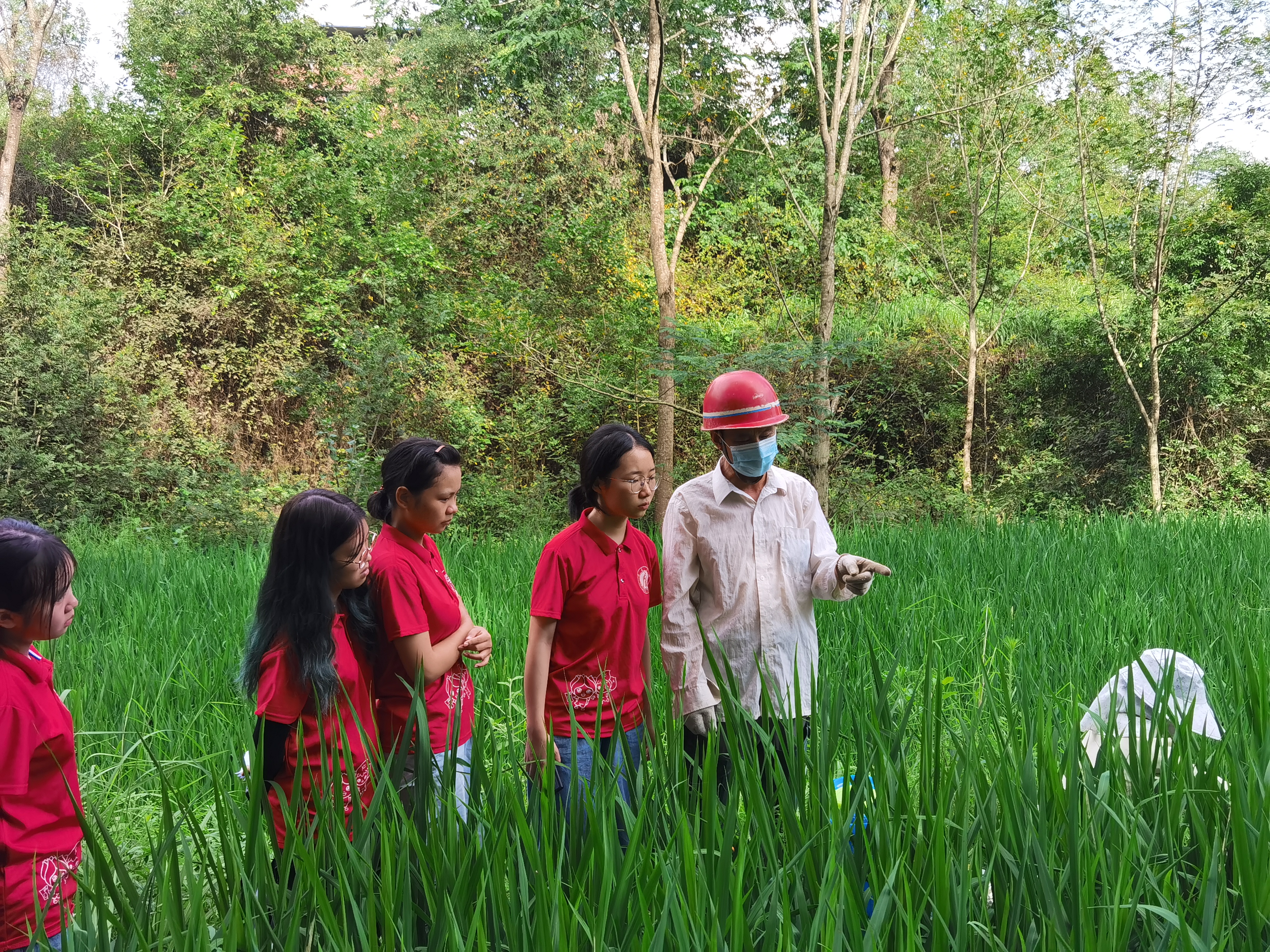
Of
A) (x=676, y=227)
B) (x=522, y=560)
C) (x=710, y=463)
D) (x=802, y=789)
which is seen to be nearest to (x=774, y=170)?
(x=676, y=227)

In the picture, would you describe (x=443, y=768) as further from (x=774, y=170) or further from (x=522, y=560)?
(x=774, y=170)

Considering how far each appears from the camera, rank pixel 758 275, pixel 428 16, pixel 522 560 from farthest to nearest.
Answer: pixel 428 16, pixel 758 275, pixel 522 560

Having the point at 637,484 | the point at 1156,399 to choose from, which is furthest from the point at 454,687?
the point at 1156,399

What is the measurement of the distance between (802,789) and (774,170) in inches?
525

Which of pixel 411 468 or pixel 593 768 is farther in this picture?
pixel 411 468

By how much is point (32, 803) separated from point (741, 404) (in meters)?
1.57

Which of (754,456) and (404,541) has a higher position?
(754,456)

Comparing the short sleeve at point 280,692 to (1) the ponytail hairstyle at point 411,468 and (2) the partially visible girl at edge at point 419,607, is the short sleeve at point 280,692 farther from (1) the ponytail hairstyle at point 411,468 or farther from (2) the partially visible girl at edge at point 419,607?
(1) the ponytail hairstyle at point 411,468

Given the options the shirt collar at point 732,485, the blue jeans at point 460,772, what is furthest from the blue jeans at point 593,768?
the shirt collar at point 732,485

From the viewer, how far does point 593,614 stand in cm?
218

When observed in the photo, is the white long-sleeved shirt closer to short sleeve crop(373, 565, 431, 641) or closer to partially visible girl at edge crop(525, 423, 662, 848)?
partially visible girl at edge crop(525, 423, 662, 848)

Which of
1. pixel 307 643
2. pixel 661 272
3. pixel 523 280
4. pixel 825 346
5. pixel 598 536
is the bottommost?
pixel 307 643

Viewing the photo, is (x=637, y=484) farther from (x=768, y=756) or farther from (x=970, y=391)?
(x=970, y=391)

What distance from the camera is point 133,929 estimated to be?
1.15m
